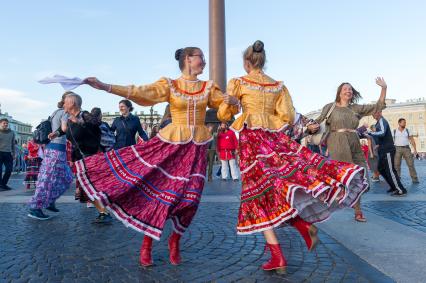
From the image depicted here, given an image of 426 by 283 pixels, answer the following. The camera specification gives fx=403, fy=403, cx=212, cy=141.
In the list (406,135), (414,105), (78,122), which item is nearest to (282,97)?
(78,122)

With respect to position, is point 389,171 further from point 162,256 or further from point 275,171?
point 162,256

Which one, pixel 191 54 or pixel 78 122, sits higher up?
pixel 191 54

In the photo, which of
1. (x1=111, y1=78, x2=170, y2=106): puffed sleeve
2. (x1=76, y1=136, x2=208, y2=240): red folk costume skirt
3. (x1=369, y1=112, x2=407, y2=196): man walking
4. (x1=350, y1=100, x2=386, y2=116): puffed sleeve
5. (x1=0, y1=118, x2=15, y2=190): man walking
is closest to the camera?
(x1=76, y1=136, x2=208, y2=240): red folk costume skirt

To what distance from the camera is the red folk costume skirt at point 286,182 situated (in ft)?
10.3

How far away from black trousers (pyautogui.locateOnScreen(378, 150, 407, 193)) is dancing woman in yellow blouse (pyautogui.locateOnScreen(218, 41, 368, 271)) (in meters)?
5.70

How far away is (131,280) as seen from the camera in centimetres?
307

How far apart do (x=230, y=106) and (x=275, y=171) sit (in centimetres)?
69

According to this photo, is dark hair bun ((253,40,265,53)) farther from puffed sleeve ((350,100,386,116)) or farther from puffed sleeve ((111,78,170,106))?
puffed sleeve ((350,100,386,116))

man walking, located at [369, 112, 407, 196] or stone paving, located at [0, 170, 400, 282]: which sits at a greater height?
man walking, located at [369, 112, 407, 196]

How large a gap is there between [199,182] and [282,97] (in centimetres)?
110

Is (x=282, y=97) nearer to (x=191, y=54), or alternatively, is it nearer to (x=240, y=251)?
(x=191, y=54)

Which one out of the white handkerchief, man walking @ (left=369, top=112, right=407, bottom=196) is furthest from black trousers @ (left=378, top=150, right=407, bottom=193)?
the white handkerchief

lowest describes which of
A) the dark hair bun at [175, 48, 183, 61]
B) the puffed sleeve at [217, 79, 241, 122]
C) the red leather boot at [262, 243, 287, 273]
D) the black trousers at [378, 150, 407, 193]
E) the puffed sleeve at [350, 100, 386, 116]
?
the red leather boot at [262, 243, 287, 273]

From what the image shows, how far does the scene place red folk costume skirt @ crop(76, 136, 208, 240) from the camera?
3408mm
